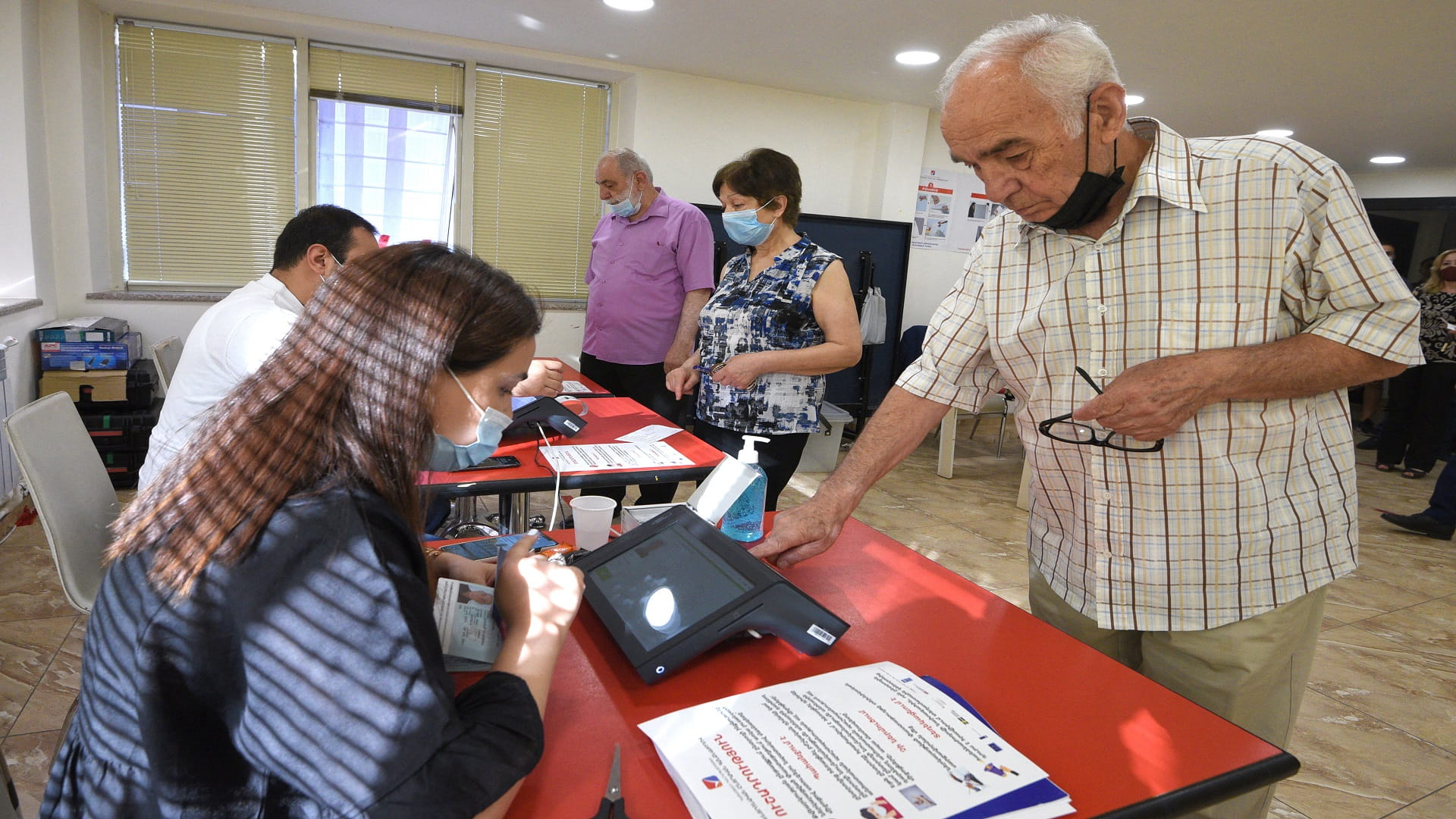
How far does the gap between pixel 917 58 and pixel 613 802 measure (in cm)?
449

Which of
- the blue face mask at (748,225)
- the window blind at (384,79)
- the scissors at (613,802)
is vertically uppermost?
the window blind at (384,79)

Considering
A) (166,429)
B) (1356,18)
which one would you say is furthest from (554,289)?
(1356,18)

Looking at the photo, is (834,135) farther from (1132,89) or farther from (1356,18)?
(1356,18)

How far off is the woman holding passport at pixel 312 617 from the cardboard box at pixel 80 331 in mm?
3928

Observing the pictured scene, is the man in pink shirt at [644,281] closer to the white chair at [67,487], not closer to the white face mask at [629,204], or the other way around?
the white face mask at [629,204]

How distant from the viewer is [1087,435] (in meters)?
1.23

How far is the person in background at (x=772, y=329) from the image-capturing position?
2246 millimetres

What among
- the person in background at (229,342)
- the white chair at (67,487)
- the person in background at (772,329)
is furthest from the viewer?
the person in background at (772,329)

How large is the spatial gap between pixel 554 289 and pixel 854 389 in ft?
7.14

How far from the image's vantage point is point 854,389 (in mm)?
5707

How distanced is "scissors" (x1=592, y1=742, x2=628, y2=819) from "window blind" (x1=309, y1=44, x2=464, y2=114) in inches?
203

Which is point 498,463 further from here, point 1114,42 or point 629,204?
point 1114,42

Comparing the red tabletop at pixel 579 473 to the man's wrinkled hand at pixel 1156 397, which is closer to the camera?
the man's wrinkled hand at pixel 1156 397

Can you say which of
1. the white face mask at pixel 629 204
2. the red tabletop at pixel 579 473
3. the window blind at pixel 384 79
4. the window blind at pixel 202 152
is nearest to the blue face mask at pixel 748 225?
the red tabletop at pixel 579 473
